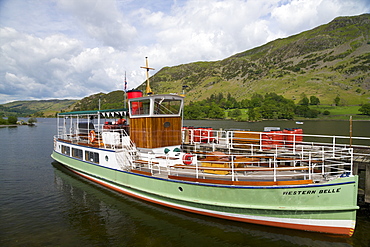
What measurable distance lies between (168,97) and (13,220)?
10.3m

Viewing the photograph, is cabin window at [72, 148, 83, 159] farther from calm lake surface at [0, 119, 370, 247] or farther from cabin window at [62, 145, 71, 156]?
calm lake surface at [0, 119, 370, 247]

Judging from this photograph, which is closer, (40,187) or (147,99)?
(147,99)

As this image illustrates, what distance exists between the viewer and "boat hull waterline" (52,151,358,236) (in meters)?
8.14

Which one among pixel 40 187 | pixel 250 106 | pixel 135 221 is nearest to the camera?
pixel 135 221

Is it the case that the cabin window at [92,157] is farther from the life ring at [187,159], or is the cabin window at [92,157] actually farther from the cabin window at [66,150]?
the life ring at [187,159]

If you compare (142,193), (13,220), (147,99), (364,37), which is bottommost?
(13,220)

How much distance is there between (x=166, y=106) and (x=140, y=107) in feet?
5.27

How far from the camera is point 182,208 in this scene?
10805 millimetres

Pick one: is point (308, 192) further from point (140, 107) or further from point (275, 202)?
point (140, 107)

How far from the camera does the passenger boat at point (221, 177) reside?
8359 mm

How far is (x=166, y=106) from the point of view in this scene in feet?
44.2

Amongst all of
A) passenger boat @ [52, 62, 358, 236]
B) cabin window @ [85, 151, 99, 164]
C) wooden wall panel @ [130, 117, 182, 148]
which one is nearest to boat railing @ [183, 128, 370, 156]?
passenger boat @ [52, 62, 358, 236]

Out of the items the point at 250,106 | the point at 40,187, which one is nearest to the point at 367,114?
the point at 250,106

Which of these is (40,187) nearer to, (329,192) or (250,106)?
(329,192)
